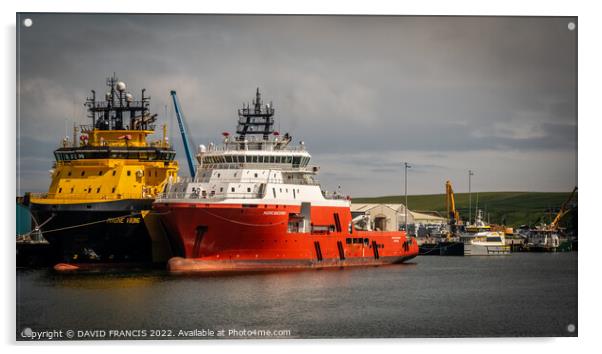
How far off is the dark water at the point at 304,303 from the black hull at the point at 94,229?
150 cm

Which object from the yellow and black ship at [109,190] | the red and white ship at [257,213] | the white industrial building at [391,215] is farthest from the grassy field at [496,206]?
the yellow and black ship at [109,190]

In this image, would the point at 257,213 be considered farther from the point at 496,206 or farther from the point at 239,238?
the point at 496,206

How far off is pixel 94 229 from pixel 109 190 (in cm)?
244

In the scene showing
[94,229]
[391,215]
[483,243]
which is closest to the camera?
[94,229]

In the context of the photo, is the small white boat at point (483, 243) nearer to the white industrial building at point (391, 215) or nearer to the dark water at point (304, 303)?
the white industrial building at point (391, 215)

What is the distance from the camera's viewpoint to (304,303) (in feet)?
96.5

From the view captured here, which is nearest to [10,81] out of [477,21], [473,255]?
[477,21]

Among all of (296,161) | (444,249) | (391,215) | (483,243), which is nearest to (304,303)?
(296,161)

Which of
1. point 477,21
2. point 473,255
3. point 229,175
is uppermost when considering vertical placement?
point 477,21

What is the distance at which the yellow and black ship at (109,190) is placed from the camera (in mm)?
38500

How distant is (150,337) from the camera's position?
78.1 feet

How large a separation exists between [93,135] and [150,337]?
2042 centimetres

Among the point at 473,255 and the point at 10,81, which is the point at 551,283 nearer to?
the point at 10,81

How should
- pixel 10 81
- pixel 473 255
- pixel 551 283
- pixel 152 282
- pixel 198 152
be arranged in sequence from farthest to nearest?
pixel 473 255 < pixel 198 152 < pixel 551 283 < pixel 152 282 < pixel 10 81
